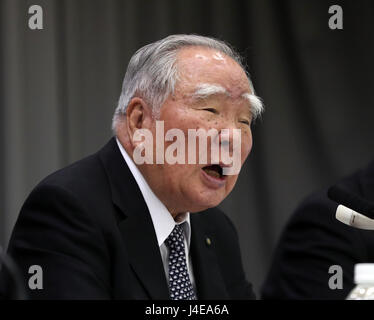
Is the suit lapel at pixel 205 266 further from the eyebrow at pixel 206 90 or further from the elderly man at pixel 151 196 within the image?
the eyebrow at pixel 206 90

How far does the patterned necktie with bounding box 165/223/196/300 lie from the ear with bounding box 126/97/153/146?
0.26 meters

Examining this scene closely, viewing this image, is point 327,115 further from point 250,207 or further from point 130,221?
point 130,221

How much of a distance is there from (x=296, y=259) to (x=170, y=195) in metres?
0.34

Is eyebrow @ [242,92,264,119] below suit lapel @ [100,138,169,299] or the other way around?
the other way around

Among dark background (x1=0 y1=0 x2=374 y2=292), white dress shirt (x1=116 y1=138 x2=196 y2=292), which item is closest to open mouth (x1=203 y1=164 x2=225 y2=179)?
white dress shirt (x1=116 y1=138 x2=196 y2=292)

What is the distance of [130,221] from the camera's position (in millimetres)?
1730

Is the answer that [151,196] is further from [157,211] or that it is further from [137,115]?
[137,115]

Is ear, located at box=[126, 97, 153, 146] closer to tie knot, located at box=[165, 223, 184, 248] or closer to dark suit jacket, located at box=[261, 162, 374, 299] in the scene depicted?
tie knot, located at box=[165, 223, 184, 248]

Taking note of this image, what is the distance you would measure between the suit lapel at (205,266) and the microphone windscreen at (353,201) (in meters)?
0.61

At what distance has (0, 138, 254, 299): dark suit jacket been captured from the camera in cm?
155

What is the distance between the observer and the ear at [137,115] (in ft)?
6.00
